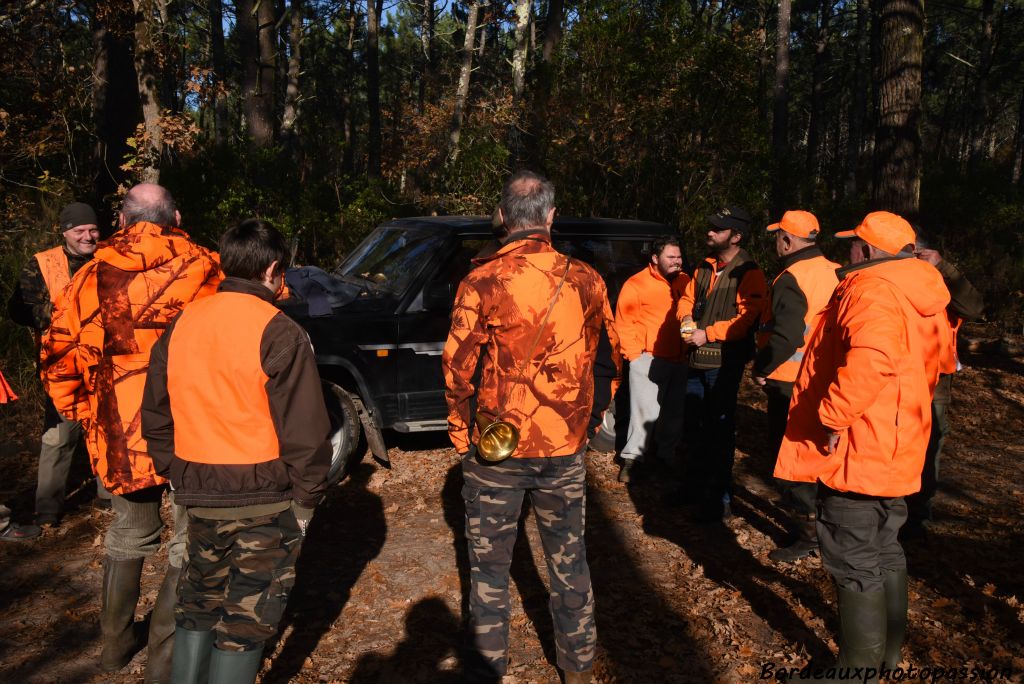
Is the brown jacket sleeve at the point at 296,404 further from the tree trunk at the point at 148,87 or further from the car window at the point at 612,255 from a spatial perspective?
the tree trunk at the point at 148,87

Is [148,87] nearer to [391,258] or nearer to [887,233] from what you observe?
[391,258]

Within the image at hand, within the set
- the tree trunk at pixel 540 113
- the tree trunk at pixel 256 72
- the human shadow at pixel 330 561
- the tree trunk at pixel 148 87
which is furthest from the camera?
the tree trunk at pixel 256 72

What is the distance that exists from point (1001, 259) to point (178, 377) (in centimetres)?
1571

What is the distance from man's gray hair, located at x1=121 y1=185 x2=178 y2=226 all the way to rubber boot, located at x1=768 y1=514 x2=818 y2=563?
402 centimetres

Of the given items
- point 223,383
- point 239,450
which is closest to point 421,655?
point 239,450

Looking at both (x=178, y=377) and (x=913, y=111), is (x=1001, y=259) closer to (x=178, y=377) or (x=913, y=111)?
(x=913, y=111)

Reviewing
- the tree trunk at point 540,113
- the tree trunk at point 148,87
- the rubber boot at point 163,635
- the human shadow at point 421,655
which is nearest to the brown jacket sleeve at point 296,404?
the rubber boot at point 163,635

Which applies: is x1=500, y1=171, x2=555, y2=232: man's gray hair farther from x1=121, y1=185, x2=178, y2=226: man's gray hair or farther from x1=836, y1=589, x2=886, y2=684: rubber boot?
x1=836, y1=589, x2=886, y2=684: rubber boot

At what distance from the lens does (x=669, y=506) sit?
5887mm

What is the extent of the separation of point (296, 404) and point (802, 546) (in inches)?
141

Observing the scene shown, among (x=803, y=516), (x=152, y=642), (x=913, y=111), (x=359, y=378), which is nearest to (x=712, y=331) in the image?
(x=803, y=516)

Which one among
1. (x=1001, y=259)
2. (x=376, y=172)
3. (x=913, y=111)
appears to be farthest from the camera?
(x=376, y=172)

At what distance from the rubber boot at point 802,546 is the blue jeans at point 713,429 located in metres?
0.63

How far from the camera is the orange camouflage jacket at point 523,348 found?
312 cm
